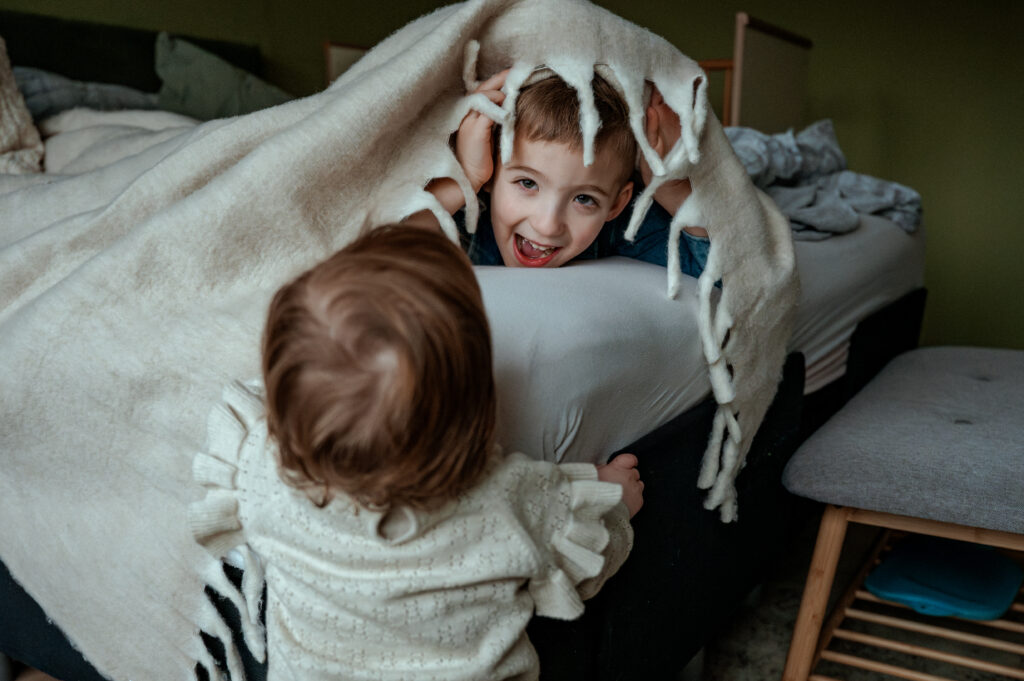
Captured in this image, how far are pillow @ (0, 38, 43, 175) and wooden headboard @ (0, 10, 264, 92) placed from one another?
50cm

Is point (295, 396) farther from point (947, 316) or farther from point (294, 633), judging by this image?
point (947, 316)

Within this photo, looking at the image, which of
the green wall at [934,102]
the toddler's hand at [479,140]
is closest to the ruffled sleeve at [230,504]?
the toddler's hand at [479,140]

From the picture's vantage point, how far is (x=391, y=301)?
518mm

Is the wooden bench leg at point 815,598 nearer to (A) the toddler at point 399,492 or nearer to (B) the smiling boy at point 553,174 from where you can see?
(B) the smiling boy at point 553,174

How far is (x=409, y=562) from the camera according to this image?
568 millimetres

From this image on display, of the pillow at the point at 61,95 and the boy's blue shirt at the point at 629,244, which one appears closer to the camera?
the boy's blue shirt at the point at 629,244

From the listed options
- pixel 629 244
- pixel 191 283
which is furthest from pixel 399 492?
pixel 629 244

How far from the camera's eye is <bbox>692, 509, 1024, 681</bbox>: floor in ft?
Result: 3.87

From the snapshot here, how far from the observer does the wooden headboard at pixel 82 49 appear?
81.4 inches

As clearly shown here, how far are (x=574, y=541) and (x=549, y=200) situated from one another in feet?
1.25

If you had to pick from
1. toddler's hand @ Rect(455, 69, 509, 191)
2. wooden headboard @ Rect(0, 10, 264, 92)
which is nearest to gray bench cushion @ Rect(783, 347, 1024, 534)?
toddler's hand @ Rect(455, 69, 509, 191)

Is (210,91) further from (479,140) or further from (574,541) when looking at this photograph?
(574,541)

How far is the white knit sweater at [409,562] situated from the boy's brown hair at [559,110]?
0.36m

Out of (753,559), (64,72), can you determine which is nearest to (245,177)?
(753,559)
